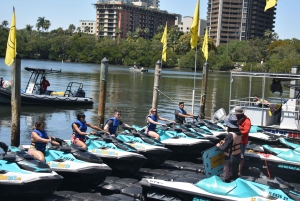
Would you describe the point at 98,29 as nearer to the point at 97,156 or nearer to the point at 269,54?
the point at 269,54

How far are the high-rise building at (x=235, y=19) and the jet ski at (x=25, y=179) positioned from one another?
167817 mm

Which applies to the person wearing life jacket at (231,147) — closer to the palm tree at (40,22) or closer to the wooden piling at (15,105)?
the wooden piling at (15,105)

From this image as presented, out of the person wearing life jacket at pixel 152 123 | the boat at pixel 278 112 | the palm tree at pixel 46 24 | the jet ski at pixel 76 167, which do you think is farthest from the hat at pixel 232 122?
the palm tree at pixel 46 24

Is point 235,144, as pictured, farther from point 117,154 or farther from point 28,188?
point 28,188

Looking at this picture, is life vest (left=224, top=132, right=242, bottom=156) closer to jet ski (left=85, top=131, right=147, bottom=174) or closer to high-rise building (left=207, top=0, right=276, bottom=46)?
jet ski (left=85, top=131, right=147, bottom=174)

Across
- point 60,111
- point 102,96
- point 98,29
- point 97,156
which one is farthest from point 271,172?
point 98,29

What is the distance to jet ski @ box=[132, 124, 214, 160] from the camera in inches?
581

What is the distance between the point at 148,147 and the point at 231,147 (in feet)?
14.2

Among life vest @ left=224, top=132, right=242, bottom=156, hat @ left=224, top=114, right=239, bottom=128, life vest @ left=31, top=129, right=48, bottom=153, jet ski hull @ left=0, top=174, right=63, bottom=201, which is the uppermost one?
hat @ left=224, top=114, right=239, bottom=128

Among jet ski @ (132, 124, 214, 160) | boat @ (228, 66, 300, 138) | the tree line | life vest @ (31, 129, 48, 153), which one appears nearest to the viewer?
life vest @ (31, 129, 48, 153)

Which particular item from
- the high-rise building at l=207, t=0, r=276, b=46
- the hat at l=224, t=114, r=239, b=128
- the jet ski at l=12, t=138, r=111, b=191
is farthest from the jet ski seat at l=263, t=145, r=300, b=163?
the high-rise building at l=207, t=0, r=276, b=46

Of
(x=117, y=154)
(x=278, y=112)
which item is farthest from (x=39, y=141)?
(x=278, y=112)

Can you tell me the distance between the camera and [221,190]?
9.59m

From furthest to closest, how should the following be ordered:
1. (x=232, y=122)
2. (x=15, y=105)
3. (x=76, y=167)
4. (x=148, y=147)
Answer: (x=15, y=105) < (x=148, y=147) < (x=76, y=167) < (x=232, y=122)
